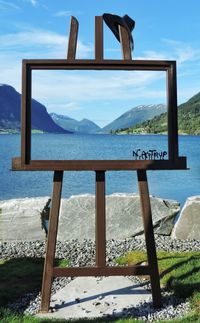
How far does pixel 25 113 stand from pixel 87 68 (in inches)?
48.3

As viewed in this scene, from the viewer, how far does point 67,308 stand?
7.85 metres

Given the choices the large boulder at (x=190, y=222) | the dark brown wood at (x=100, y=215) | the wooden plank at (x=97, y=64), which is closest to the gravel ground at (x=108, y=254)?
the large boulder at (x=190, y=222)

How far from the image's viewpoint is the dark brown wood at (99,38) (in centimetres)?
809

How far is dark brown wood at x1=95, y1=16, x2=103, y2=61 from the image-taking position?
8.09 m

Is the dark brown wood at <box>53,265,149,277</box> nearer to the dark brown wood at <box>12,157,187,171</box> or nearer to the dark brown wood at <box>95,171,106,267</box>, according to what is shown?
the dark brown wood at <box>95,171,106,267</box>

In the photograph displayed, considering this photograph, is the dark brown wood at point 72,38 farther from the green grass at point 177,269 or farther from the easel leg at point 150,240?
the green grass at point 177,269

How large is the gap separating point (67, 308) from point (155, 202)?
19.9ft

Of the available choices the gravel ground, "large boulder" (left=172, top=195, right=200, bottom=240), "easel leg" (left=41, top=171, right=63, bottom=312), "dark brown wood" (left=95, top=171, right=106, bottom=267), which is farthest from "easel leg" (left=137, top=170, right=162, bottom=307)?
"large boulder" (left=172, top=195, right=200, bottom=240)

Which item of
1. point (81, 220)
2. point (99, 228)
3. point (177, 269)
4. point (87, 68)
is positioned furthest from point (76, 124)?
point (81, 220)

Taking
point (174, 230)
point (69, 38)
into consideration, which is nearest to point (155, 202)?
point (174, 230)

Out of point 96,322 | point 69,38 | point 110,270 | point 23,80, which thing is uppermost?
point 69,38

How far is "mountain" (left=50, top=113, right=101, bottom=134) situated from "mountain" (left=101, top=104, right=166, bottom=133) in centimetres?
21

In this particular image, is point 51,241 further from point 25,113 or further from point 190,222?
point 190,222

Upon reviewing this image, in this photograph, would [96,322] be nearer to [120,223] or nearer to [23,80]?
[23,80]
